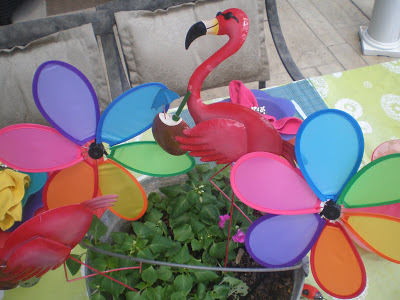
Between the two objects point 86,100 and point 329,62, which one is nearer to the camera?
point 86,100

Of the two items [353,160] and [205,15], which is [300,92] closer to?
[205,15]

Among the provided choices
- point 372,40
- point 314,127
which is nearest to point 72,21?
point 314,127

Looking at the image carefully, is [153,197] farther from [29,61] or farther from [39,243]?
[29,61]

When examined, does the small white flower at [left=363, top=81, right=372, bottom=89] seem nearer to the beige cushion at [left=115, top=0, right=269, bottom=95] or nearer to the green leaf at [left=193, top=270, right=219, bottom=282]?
the beige cushion at [left=115, top=0, right=269, bottom=95]

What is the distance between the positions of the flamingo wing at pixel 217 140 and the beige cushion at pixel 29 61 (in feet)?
2.40

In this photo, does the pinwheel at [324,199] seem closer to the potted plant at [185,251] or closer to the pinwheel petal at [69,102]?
the potted plant at [185,251]

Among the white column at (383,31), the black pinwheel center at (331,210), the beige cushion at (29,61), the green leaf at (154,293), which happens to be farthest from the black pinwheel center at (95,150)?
the white column at (383,31)

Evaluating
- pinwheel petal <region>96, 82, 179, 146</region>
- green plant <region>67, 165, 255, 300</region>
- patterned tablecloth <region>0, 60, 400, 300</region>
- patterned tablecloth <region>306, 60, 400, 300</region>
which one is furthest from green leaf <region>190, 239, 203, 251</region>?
patterned tablecloth <region>306, 60, 400, 300</region>

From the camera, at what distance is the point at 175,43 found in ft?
3.73

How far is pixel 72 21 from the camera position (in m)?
1.08

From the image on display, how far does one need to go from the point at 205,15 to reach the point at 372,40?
1.23m

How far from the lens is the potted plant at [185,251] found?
547 mm

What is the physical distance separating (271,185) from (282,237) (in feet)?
0.26

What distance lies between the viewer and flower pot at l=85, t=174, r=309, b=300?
1.68 feet
